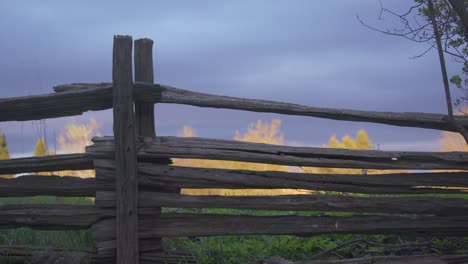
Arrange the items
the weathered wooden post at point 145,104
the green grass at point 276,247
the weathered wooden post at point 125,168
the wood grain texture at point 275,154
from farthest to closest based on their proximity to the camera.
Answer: the green grass at point 276,247
the weathered wooden post at point 145,104
the wood grain texture at point 275,154
the weathered wooden post at point 125,168

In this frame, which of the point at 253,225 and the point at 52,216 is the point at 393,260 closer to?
the point at 253,225

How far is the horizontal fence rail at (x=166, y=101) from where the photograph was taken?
14.0 ft

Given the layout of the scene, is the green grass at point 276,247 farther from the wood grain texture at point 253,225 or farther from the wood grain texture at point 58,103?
the wood grain texture at point 58,103

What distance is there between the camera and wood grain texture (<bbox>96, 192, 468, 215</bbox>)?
4262mm

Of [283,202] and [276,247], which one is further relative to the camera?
[276,247]

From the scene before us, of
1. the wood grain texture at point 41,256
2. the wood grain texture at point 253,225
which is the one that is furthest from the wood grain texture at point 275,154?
the wood grain texture at point 41,256

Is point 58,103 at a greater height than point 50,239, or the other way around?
point 58,103

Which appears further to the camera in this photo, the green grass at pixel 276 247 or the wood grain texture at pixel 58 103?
the green grass at pixel 276 247

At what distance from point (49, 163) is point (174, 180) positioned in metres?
1.07

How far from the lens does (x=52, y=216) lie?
4.45 meters

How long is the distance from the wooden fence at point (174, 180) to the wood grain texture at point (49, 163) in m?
0.01

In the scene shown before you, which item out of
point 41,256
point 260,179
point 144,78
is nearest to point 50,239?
point 41,256

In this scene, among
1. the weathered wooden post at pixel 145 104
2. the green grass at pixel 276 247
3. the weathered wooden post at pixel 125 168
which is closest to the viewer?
the weathered wooden post at pixel 125 168

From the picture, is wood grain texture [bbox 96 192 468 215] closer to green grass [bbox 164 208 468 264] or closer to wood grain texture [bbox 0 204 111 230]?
wood grain texture [bbox 0 204 111 230]
